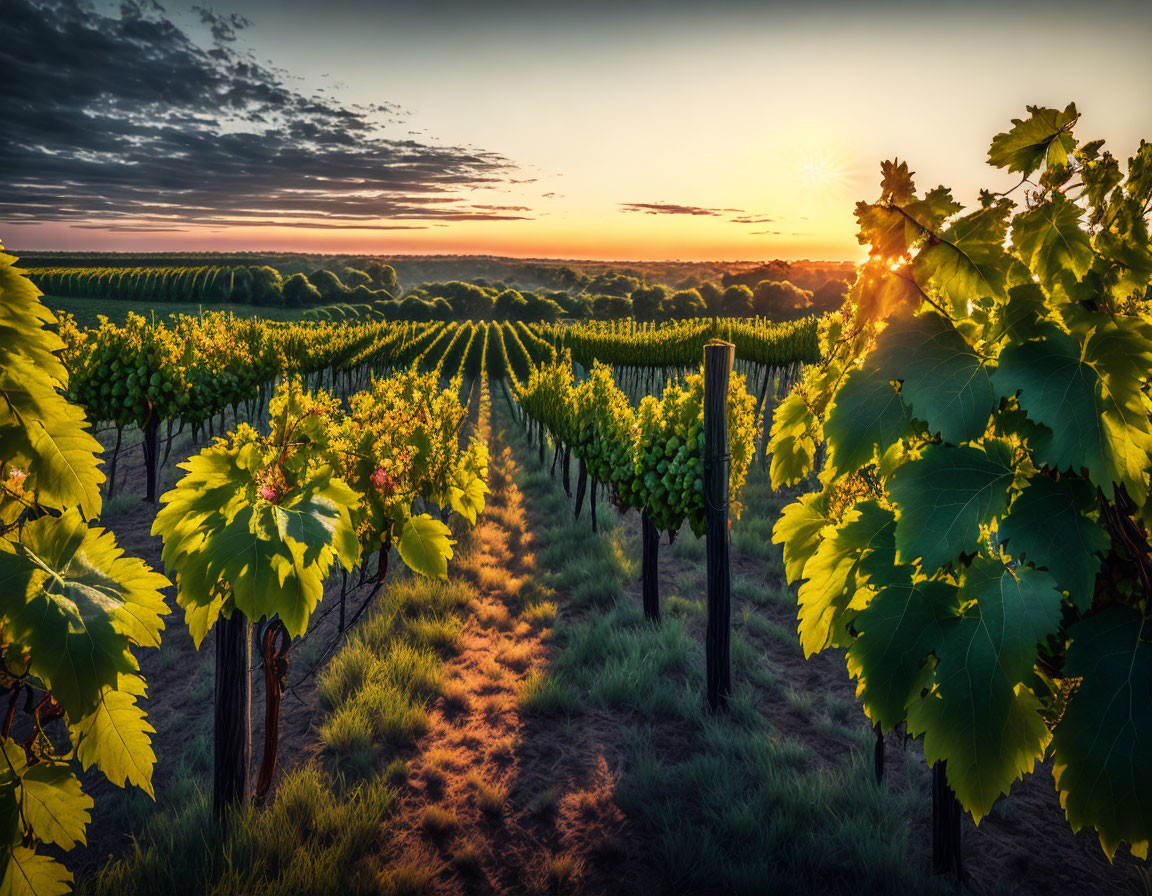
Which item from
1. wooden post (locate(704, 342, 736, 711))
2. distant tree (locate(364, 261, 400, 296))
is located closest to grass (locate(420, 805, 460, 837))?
wooden post (locate(704, 342, 736, 711))

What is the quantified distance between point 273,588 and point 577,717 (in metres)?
3.40

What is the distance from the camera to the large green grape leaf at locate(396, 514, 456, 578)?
378 cm

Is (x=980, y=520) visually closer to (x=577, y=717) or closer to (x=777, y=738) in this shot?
A: (x=777, y=738)

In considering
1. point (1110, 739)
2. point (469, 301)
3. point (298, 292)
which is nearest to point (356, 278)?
point (469, 301)

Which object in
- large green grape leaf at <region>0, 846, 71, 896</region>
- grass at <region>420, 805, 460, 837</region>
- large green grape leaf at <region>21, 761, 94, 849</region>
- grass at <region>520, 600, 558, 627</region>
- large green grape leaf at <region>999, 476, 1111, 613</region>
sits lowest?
grass at <region>520, 600, 558, 627</region>

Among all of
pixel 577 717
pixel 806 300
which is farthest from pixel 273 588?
pixel 806 300

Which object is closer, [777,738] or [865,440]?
[865,440]

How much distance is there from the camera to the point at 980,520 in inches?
54.4

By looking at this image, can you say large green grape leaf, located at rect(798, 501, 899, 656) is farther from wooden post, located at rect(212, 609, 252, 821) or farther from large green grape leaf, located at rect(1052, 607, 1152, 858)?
wooden post, located at rect(212, 609, 252, 821)

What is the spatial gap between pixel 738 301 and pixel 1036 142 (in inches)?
2783

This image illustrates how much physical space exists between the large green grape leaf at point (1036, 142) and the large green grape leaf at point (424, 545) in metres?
Result: 3.28

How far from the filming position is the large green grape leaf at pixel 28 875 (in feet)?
4.10

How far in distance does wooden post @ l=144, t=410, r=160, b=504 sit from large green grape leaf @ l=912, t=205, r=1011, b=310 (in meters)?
11.6

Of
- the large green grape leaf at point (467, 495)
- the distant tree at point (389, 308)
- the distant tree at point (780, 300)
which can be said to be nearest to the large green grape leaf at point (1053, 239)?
the large green grape leaf at point (467, 495)
